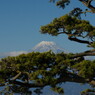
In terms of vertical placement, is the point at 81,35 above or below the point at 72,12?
below

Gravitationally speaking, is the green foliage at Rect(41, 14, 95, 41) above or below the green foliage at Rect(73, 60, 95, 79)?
above

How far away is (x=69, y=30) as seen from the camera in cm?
2106

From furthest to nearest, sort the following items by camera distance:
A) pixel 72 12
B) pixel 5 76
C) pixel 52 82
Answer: pixel 72 12 → pixel 5 76 → pixel 52 82

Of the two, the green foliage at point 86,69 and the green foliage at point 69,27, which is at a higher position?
the green foliage at point 69,27

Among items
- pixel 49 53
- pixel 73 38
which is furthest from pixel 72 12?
pixel 49 53

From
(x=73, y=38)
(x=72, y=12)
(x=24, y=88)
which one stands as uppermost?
(x=72, y=12)

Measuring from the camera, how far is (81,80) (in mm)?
20891

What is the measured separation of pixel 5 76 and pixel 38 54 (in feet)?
8.20

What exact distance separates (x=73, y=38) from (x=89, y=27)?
1.68 meters

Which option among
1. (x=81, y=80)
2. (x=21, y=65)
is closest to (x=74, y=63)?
(x=81, y=80)

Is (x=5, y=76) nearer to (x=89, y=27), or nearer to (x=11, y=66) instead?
(x=11, y=66)

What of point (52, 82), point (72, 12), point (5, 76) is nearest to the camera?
point (52, 82)

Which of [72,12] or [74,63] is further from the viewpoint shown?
[72,12]

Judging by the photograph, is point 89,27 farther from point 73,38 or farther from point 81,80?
point 81,80
